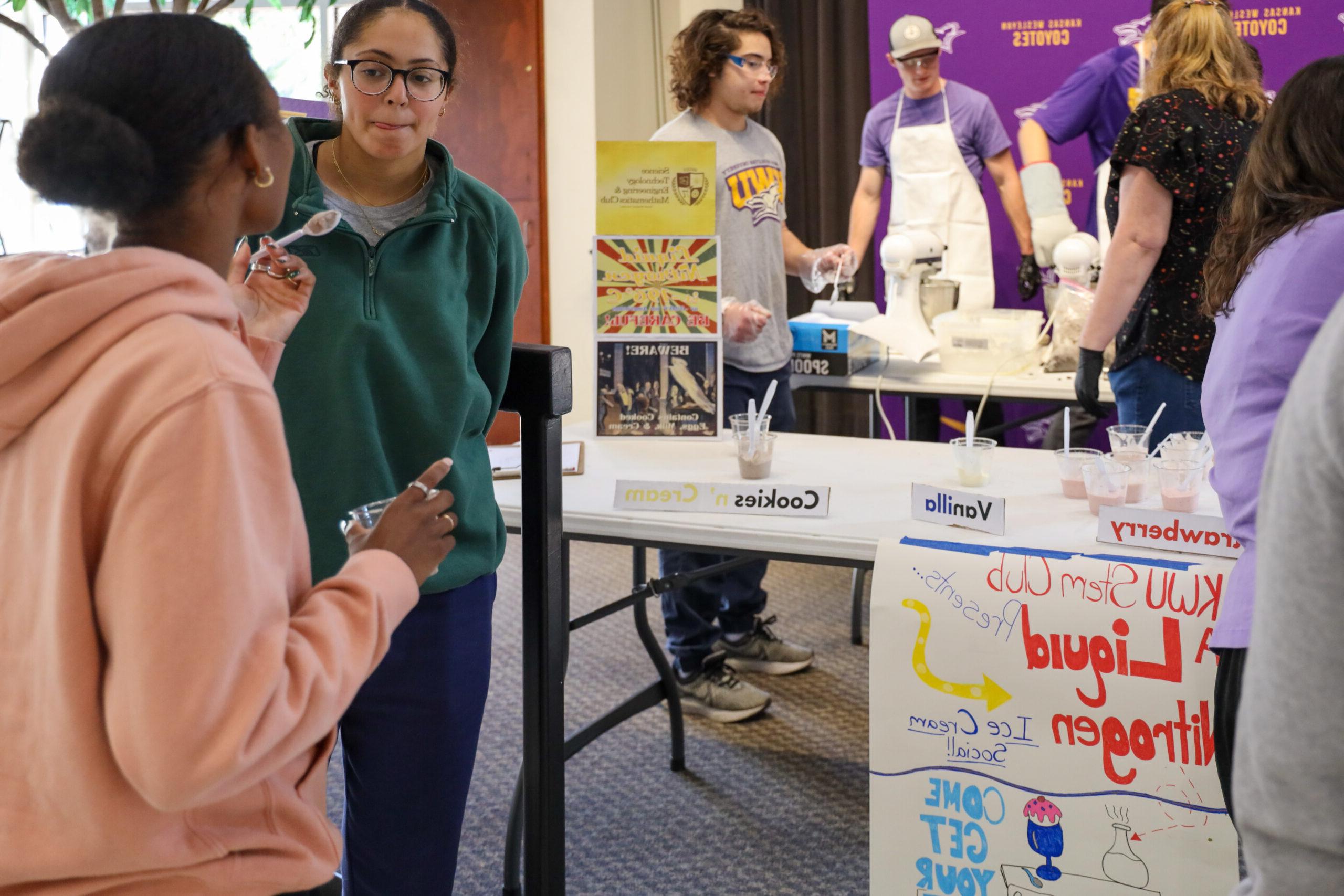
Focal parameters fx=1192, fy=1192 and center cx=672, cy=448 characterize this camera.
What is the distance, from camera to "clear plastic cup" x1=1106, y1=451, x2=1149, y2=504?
1926 millimetres

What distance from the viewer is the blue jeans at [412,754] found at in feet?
4.59

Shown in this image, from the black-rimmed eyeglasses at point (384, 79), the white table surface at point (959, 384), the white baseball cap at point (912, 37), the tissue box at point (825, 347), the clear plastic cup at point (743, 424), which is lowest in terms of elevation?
the clear plastic cup at point (743, 424)

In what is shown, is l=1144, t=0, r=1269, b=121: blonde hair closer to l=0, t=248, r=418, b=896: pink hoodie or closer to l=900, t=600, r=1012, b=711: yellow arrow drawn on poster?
l=900, t=600, r=1012, b=711: yellow arrow drawn on poster

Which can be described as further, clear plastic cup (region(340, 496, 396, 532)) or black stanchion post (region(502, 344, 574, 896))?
black stanchion post (region(502, 344, 574, 896))

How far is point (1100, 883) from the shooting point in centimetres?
166

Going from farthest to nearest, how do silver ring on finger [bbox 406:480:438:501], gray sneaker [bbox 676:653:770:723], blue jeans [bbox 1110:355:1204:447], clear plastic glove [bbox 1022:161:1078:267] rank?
clear plastic glove [bbox 1022:161:1078:267] < gray sneaker [bbox 676:653:770:723] < blue jeans [bbox 1110:355:1204:447] < silver ring on finger [bbox 406:480:438:501]

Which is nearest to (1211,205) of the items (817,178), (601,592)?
(601,592)

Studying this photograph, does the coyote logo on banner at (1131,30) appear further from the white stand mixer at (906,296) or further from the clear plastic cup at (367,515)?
the clear plastic cup at (367,515)

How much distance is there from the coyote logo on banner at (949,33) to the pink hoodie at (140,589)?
422cm

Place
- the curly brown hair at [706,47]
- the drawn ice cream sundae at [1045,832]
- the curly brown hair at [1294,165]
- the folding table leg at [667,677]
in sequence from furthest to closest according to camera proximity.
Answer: the curly brown hair at [706,47] < the folding table leg at [667,677] < the drawn ice cream sundae at [1045,832] < the curly brown hair at [1294,165]

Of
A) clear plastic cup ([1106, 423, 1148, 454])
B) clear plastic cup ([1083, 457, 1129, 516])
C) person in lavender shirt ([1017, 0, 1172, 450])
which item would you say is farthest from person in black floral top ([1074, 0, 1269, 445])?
person in lavender shirt ([1017, 0, 1172, 450])

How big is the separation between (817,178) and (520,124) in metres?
1.32

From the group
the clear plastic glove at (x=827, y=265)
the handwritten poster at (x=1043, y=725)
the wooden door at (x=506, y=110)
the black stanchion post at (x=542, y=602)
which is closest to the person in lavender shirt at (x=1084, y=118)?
the clear plastic glove at (x=827, y=265)

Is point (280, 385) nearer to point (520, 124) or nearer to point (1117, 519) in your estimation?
point (1117, 519)
